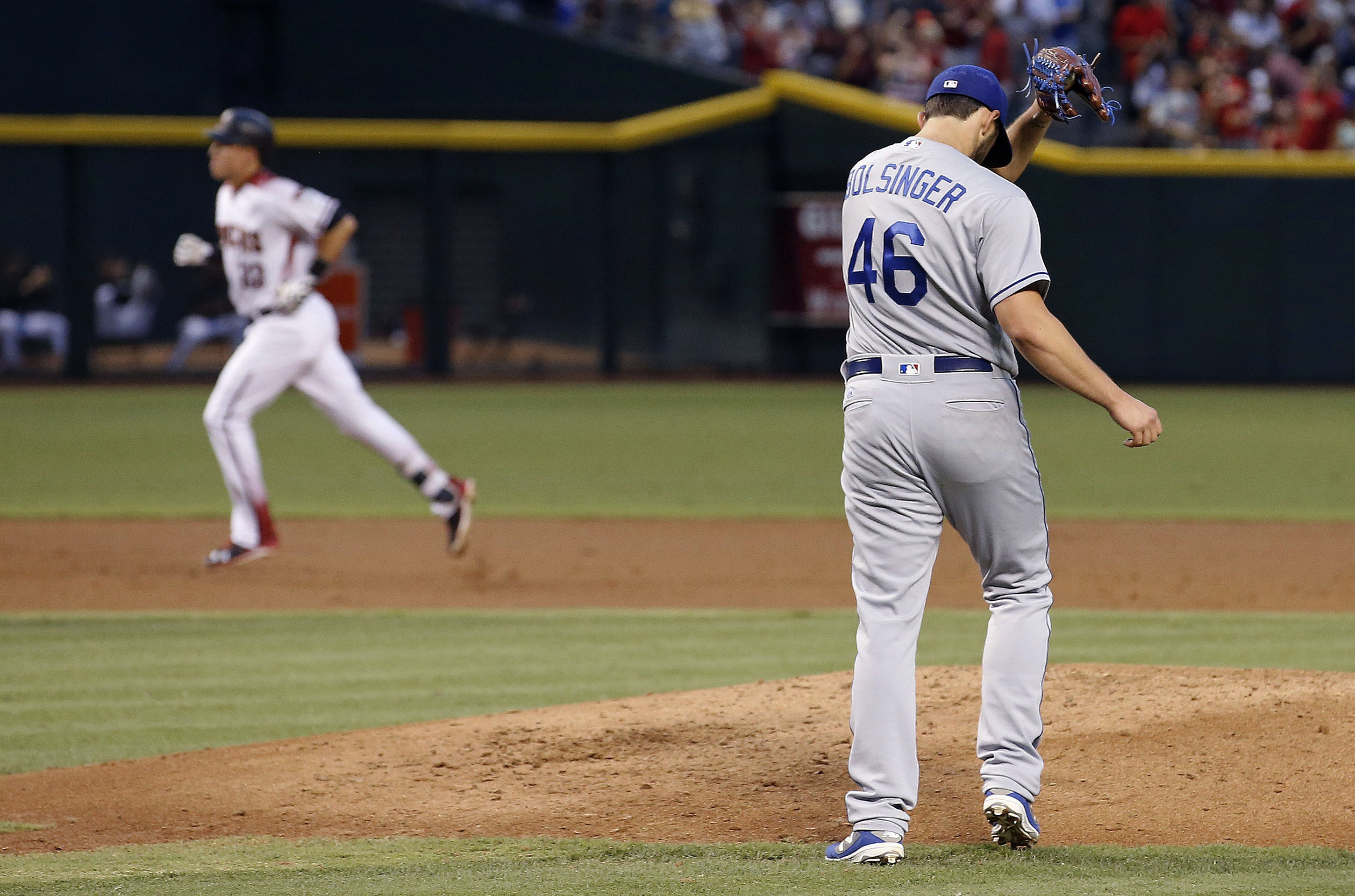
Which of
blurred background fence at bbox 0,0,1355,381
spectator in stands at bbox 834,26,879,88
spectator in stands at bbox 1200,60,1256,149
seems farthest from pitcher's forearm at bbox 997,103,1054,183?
spectator in stands at bbox 834,26,879,88

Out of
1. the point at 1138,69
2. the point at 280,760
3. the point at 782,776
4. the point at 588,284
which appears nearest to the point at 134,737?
the point at 280,760

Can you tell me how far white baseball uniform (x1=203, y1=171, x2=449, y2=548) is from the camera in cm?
769

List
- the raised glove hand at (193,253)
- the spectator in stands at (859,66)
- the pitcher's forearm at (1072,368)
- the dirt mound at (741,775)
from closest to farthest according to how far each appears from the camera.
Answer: the pitcher's forearm at (1072,368)
the dirt mound at (741,775)
the raised glove hand at (193,253)
the spectator in stands at (859,66)

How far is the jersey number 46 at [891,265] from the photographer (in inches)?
133

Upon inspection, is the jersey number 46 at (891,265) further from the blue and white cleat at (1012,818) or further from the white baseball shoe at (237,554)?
the white baseball shoe at (237,554)

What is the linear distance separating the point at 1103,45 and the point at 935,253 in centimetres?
1738

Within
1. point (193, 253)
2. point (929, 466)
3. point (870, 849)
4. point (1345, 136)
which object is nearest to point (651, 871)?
point (870, 849)

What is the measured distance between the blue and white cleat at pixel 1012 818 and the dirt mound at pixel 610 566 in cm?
386

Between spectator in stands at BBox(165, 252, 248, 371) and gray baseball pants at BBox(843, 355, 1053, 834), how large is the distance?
1546cm

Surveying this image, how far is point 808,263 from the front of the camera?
60.8 feet

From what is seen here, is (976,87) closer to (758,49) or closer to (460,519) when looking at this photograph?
(460,519)

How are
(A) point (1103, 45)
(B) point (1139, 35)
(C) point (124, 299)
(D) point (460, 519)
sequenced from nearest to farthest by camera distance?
(D) point (460, 519) → (C) point (124, 299) → (B) point (1139, 35) → (A) point (1103, 45)

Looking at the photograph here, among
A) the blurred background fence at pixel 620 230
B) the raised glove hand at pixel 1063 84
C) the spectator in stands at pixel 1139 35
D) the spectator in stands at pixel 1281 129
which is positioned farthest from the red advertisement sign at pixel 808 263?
the raised glove hand at pixel 1063 84

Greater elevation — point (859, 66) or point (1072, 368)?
point (859, 66)
